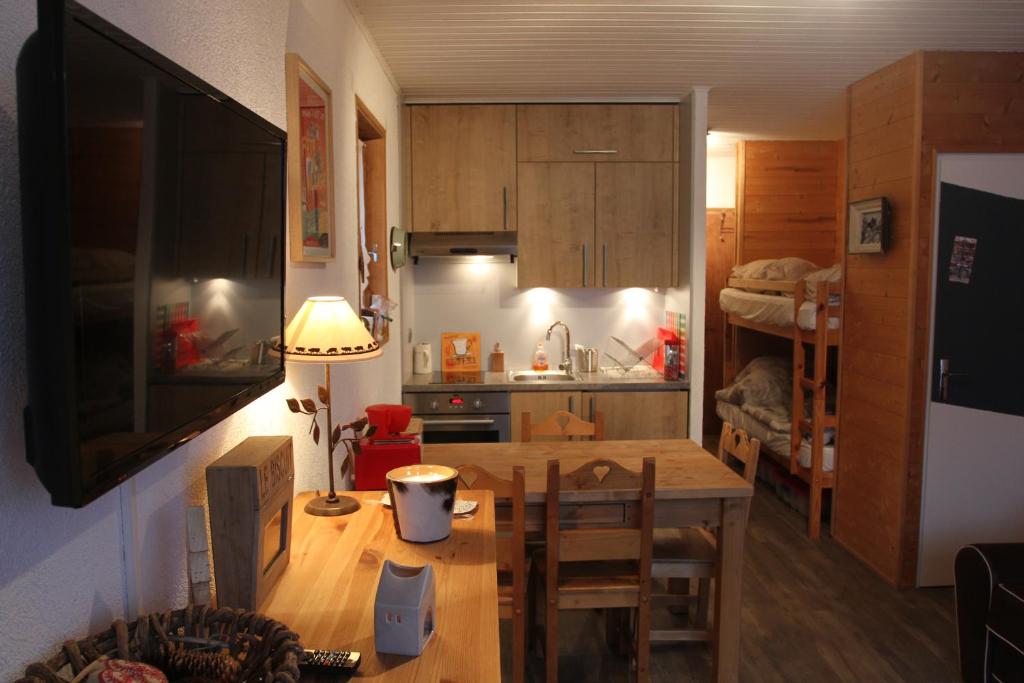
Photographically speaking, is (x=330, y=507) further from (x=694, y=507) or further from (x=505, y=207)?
(x=505, y=207)

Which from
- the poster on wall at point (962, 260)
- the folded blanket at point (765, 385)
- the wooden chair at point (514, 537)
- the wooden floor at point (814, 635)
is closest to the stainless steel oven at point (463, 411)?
the wooden floor at point (814, 635)

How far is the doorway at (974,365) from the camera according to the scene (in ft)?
11.5

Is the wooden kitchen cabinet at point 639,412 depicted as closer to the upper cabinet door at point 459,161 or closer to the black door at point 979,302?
the upper cabinet door at point 459,161

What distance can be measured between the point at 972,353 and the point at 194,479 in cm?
345

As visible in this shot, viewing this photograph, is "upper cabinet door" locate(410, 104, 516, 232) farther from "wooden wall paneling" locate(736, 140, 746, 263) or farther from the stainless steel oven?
"wooden wall paneling" locate(736, 140, 746, 263)

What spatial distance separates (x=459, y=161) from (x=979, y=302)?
2.84m

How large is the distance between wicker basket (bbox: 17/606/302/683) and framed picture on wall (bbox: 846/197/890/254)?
3.55m

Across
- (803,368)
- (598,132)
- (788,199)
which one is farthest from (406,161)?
(788,199)

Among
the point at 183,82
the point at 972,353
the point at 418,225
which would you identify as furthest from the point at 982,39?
the point at 183,82

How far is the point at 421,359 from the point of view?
4.94 meters

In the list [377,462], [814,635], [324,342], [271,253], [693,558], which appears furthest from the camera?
[814,635]

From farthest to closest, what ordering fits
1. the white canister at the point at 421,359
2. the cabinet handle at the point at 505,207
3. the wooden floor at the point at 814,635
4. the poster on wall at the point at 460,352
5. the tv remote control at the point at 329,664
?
the poster on wall at the point at 460,352
the white canister at the point at 421,359
the cabinet handle at the point at 505,207
the wooden floor at the point at 814,635
the tv remote control at the point at 329,664

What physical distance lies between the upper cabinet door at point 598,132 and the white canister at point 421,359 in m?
1.31

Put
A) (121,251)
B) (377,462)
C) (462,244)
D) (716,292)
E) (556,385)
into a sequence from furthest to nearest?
1. (716,292)
2. (462,244)
3. (556,385)
4. (377,462)
5. (121,251)
